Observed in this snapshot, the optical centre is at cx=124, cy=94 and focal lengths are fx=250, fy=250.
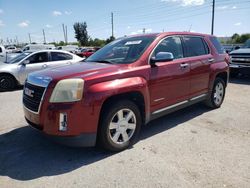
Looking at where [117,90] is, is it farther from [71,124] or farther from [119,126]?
[71,124]

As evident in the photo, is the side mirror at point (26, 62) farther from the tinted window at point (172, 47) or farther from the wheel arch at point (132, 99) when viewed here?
the wheel arch at point (132, 99)

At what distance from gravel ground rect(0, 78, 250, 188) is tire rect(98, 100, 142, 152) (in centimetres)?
16

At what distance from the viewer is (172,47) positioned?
4.71 meters

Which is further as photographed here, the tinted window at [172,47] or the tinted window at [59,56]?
the tinted window at [59,56]

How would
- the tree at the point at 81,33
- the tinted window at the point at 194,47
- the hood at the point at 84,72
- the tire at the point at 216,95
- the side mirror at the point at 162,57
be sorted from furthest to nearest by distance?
the tree at the point at 81,33, the tire at the point at 216,95, the tinted window at the point at 194,47, the side mirror at the point at 162,57, the hood at the point at 84,72

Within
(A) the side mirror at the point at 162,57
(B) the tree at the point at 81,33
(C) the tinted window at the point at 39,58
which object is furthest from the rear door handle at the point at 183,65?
(B) the tree at the point at 81,33

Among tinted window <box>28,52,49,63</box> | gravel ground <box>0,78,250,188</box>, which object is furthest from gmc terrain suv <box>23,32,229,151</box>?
tinted window <box>28,52,49,63</box>

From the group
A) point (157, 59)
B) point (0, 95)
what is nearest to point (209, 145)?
point (157, 59)

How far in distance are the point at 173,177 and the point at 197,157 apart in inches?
26.9

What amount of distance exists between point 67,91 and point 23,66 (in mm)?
7005

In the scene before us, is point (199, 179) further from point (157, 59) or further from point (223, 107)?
point (223, 107)

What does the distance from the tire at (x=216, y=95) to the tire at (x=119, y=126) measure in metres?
2.58

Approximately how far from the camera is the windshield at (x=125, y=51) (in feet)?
13.9

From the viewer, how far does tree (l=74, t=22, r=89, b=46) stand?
225 ft
